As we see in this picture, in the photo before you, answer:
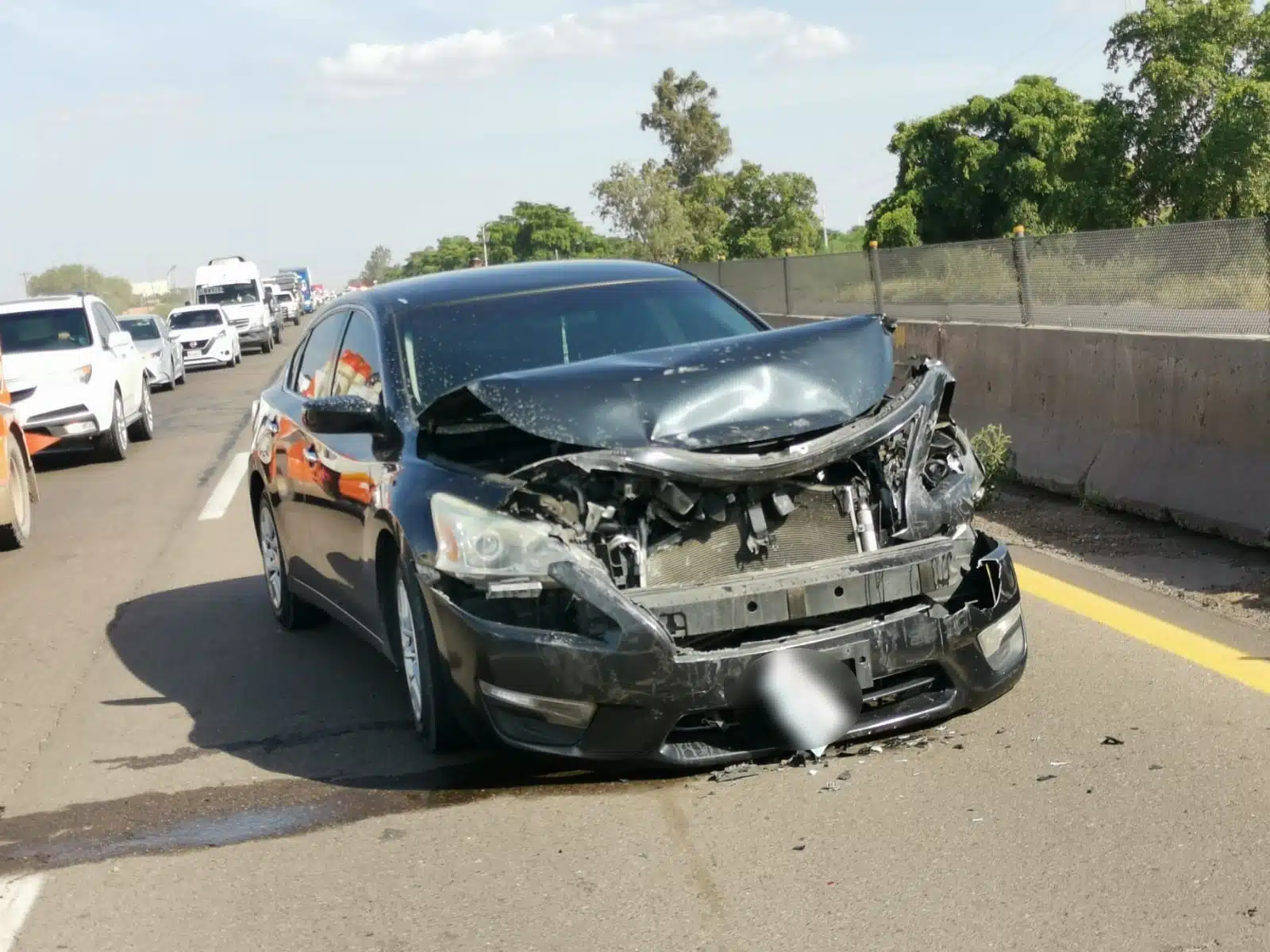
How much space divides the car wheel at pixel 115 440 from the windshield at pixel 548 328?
40.5ft

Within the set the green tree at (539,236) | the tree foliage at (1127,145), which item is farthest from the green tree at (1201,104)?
the green tree at (539,236)

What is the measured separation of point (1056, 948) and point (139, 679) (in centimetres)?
492

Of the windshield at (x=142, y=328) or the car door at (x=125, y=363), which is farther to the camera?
the windshield at (x=142, y=328)

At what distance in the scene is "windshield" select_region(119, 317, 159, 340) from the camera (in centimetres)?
2978

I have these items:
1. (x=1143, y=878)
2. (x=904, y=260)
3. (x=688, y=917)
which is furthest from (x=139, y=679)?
(x=904, y=260)

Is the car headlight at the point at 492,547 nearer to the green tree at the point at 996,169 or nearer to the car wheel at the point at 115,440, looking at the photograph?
the car wheel at the point at 115,440

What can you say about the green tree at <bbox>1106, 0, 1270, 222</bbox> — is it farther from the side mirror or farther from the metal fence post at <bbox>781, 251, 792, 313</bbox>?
the side mirror

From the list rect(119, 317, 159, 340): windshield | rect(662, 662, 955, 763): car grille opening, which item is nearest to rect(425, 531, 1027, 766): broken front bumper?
rect(662, 662, 955, 763): car grille opening

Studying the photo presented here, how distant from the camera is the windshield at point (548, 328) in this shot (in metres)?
6.35

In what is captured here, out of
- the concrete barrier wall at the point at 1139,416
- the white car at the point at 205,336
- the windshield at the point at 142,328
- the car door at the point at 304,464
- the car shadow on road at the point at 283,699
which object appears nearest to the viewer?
the car shadow on road at the point at 283,699

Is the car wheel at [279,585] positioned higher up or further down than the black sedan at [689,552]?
further down

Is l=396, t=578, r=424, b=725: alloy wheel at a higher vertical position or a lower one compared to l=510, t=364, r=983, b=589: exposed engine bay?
lower

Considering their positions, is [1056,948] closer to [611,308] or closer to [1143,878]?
[1143,878]

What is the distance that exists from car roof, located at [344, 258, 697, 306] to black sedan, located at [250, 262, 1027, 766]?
0.75 m
